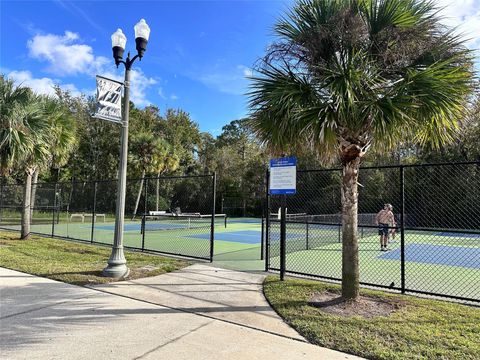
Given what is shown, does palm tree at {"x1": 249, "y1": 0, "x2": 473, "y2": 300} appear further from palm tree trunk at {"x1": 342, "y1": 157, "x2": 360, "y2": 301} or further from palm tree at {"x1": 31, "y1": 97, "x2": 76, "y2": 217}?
palm tree at {"x1": 31, "y1": 97, "x2": 76, "y2": 217}

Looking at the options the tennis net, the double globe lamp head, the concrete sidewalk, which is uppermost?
the double globe lamp head

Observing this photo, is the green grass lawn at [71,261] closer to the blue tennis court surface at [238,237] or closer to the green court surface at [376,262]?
the green court surface at [376,262]

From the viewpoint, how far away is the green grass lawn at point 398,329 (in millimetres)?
4301

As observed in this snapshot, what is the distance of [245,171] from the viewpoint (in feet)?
144

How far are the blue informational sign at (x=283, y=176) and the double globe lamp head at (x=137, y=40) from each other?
3630 mm

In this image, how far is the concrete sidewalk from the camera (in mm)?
4273

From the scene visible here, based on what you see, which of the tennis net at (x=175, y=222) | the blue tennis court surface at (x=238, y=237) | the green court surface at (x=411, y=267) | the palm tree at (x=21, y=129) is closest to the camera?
the green court surface at (x=411, y=267)

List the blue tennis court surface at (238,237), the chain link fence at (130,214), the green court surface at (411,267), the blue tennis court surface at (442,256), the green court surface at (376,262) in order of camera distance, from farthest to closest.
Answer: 1. the blue tennis court surface at (238,237)
2. the chain link fence at (130,214)
3. the blue tennis court surface at (442,256)
4. the green court surface at (376,262)
5. the green court surface at (411,267)

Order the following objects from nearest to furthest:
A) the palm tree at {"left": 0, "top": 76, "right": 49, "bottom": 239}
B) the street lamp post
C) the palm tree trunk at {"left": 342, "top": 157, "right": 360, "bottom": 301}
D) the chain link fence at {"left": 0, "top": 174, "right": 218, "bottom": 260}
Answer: the palm tree trunk at {"left": 342, "top": 157, "right": 360, "bottom": 301}, the street lamp post, the palm tree at {"left": 0, "top": 76, "right": 49, "bottom": 239}, the chain link fence at {"left": 0, "top": 174, "right": 218, "bottom": 260}

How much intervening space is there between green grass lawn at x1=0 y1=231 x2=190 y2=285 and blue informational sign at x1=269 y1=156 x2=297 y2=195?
329cm

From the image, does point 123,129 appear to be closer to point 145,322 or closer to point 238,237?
point 145,322

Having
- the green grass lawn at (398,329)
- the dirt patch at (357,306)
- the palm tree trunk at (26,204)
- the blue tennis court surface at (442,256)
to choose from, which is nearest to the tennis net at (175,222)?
the palm tree trunk at (26,204)

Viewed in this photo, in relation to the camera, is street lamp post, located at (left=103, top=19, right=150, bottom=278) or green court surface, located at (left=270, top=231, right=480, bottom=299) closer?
street lamp post, located at (left=103, top=19, right=150, bottom=278)

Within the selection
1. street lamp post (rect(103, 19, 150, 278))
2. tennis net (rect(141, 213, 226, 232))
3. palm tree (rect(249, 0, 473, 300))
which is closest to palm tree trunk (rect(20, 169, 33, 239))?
tennis net (rect(141, 213, 226, 232))
